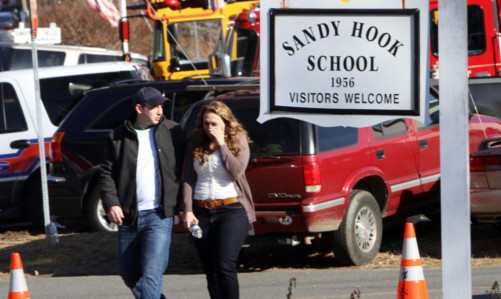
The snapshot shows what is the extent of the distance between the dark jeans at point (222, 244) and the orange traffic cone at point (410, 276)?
3.62 ft

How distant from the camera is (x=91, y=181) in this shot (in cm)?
1110

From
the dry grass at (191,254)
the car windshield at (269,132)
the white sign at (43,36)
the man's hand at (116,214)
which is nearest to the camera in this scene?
the man's hand at (116,214)

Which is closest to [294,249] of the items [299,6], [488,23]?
[299,6]

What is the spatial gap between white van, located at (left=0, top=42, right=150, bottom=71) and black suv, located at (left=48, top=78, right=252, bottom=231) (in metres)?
8.55

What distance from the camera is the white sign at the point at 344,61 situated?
4035 millimetres

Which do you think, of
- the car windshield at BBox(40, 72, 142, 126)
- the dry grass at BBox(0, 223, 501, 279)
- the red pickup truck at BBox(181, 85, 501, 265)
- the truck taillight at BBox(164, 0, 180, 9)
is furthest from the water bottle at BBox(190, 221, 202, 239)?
the truck taillight at BBox(164, 0, 180, 9)

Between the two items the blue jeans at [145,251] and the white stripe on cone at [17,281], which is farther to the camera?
the blue jeans at [145,251]

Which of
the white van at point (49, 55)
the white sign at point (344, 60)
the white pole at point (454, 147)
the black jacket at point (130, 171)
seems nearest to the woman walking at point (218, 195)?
the black jacket at point (130, 171)

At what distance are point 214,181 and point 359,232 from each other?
3.10 metres

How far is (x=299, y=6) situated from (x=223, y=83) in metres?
6.75

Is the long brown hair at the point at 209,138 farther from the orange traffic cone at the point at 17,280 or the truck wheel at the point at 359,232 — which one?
the truck wheel at the point at 359,232

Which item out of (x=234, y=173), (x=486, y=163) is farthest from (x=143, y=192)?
(x=486, y=163)

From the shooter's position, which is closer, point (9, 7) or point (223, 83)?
point (223, 83)

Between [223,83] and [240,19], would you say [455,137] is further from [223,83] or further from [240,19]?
[240,19]
